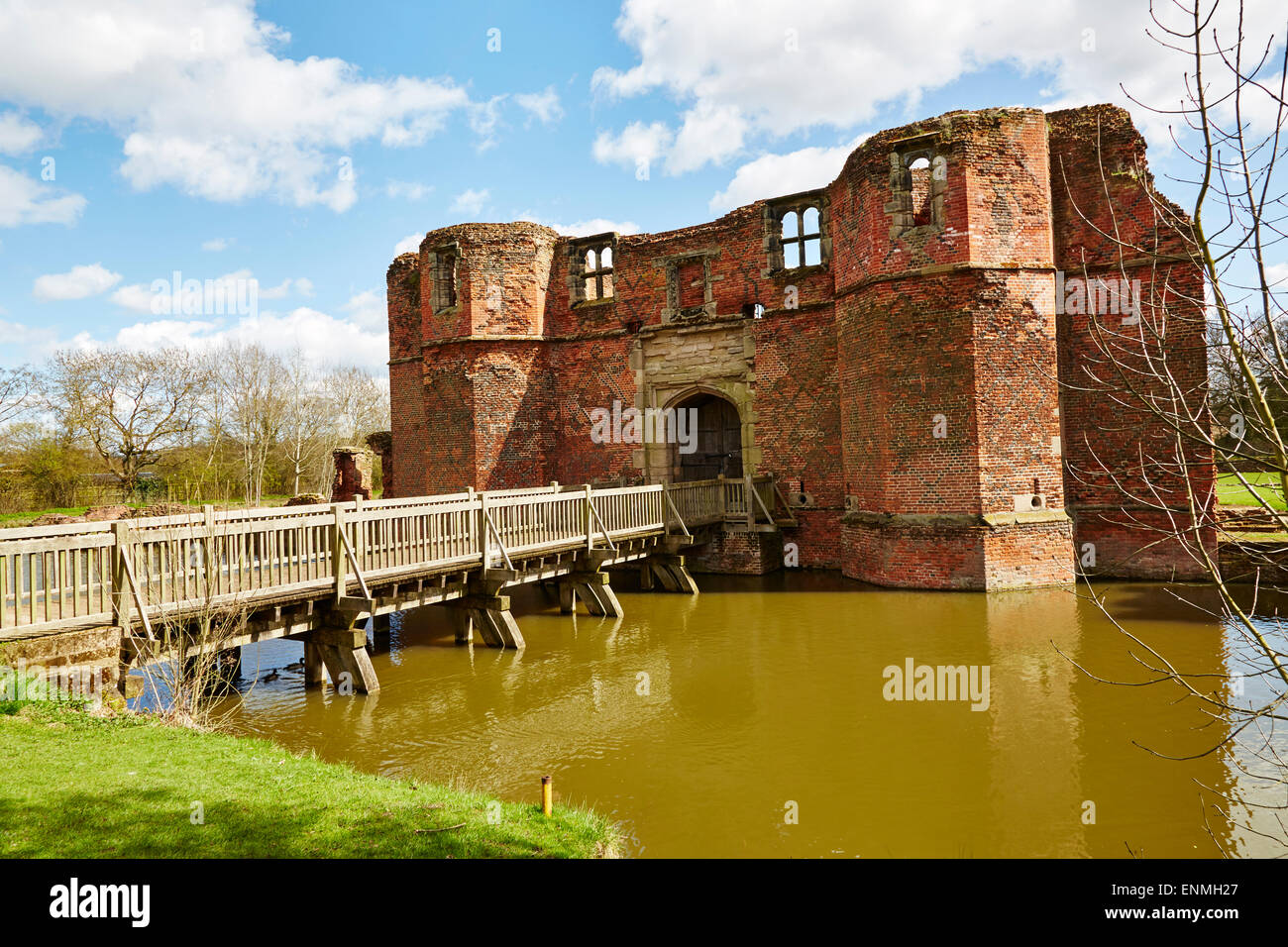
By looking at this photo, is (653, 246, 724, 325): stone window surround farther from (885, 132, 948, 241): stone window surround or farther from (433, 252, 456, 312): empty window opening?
(433, 252, 456, 312): empty window opening

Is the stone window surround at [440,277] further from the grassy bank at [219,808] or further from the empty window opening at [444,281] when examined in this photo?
the grassy bank at [219,808]

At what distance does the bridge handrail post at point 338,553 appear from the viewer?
907cm

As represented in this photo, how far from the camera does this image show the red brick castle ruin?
14.0 m

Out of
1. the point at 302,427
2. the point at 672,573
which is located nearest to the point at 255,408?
the point at 302,427

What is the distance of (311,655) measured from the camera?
9477 mm

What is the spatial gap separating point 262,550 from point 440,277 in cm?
1302

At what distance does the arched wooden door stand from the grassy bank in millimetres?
14730

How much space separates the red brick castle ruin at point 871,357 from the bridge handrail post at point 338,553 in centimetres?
969

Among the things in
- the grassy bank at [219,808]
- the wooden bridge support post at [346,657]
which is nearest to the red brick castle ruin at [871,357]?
the wooden bridge support post at [346,657]

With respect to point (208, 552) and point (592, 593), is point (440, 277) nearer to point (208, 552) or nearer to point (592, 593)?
point (592, 593)

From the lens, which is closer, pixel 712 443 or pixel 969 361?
pixel 969 361

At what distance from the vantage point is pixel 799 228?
17859 mm

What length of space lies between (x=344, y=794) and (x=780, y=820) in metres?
3.10
